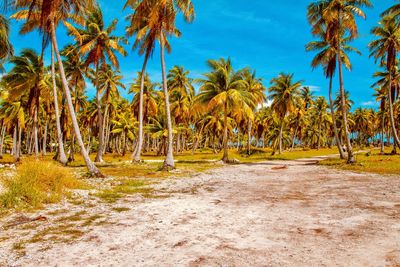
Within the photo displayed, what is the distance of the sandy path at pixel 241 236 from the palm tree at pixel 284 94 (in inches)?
1415

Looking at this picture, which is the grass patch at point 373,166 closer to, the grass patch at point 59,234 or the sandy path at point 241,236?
the sandy path at point 241,236

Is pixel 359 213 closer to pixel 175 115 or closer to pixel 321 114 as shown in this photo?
pixel 175 115

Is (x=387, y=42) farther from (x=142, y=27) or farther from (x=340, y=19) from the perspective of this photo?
(x=142, y=27)

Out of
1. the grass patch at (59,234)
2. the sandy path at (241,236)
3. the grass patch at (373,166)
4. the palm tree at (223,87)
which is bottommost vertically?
the grass patch at (59,234)

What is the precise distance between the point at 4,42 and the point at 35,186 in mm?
14359

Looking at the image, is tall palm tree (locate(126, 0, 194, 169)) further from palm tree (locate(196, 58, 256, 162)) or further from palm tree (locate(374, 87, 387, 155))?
palm tree (locate(374, 87, 387, 155))

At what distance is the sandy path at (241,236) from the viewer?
422 cm

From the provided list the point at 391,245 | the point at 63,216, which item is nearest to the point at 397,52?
the point at 391,245

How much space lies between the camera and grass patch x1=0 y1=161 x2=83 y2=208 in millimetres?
7910

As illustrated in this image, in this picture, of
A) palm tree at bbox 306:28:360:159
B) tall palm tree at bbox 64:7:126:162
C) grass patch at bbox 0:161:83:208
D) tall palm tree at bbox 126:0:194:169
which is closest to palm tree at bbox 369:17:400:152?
palm tree at bbox 306:28:360:159

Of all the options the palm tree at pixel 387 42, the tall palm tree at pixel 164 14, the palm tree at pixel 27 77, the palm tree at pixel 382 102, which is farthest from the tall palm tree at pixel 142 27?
the palm tree at pixel 382 102

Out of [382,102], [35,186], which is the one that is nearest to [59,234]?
[35,186]

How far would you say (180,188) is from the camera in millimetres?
12062

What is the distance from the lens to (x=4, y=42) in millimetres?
18562
